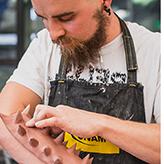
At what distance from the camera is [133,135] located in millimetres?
1653

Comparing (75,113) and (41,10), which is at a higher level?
(41,10)

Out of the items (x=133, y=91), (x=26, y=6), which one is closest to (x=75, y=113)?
(x=133, y=91)

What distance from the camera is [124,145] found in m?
1.67

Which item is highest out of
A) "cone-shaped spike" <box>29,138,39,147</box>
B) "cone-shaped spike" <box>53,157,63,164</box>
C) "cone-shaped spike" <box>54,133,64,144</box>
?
"cone-shaped spike" <box>29,138,39,147</box>

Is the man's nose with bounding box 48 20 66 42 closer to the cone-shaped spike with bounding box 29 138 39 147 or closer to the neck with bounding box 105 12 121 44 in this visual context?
the neck with bounding box 105 12 121 44

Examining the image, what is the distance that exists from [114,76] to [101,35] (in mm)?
164

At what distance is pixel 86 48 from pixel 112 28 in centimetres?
17

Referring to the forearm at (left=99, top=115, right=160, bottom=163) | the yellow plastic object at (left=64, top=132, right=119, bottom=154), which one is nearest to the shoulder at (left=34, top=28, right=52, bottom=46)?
the yellow plastic object at (left=64, top=132, right=119, bottom=154)

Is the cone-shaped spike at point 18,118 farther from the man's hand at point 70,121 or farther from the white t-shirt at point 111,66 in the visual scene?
the white t-shirt at point 111,66

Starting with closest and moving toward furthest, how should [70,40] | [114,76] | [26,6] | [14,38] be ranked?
[70,40]
[114,76]
[26,6]
[14,38]

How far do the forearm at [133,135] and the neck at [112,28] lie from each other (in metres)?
0.39

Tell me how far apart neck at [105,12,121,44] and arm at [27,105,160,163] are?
389 millimetres

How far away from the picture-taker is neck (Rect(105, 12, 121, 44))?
1.92m

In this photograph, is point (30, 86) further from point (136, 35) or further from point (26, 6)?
point (26, 6)
